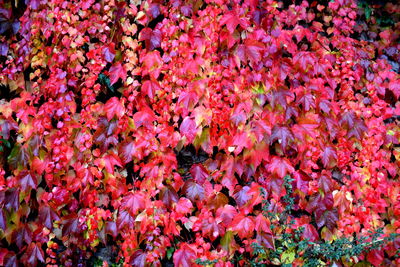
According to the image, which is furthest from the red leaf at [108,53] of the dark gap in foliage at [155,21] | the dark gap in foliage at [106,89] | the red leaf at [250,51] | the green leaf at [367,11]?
the green leaf at [367,11]

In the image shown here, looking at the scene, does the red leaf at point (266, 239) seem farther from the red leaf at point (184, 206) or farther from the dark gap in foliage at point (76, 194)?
the dark gap in foliage at point (76, 194)

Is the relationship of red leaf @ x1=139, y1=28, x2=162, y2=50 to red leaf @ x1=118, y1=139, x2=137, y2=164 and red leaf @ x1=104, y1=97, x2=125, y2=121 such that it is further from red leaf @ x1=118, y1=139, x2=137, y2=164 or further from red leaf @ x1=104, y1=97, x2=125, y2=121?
red leaf @ x1=118, y1=139, x2=137, y2=164

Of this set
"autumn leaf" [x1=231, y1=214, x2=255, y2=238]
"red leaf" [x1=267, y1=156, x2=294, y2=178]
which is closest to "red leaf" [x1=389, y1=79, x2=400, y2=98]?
"red leaf" [x1=267, y1=156, x2=294, y2=178]

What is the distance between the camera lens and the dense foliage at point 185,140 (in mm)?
2920

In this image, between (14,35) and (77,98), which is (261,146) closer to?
(77,98)

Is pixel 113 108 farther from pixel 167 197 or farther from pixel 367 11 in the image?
pixel 367 11

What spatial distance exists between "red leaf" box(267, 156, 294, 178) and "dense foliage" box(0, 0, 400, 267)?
0.01 metres

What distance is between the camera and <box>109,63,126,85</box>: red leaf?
298 centimetres

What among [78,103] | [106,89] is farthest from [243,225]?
[78,103]

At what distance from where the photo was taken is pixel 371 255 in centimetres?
306

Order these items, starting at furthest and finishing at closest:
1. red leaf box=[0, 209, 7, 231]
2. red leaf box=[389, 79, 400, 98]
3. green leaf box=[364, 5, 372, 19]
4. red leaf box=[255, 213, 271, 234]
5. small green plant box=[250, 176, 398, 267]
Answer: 1. green leaf box=[364, 5, 372, 19]
2. red leaf box=[389, 79, 400, 98]
3. red leaf box=[0, 209, 7, 231]
4. red leaf box=[255, 213, 271, 234]
5. small green plant box=[250, 176, 398, 267]

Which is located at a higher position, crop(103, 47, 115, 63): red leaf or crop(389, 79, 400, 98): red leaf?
crop(103, 47, 115, 63): red leaf

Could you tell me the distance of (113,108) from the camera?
2963 mm

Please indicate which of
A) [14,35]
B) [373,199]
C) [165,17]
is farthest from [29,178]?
[373,199]
